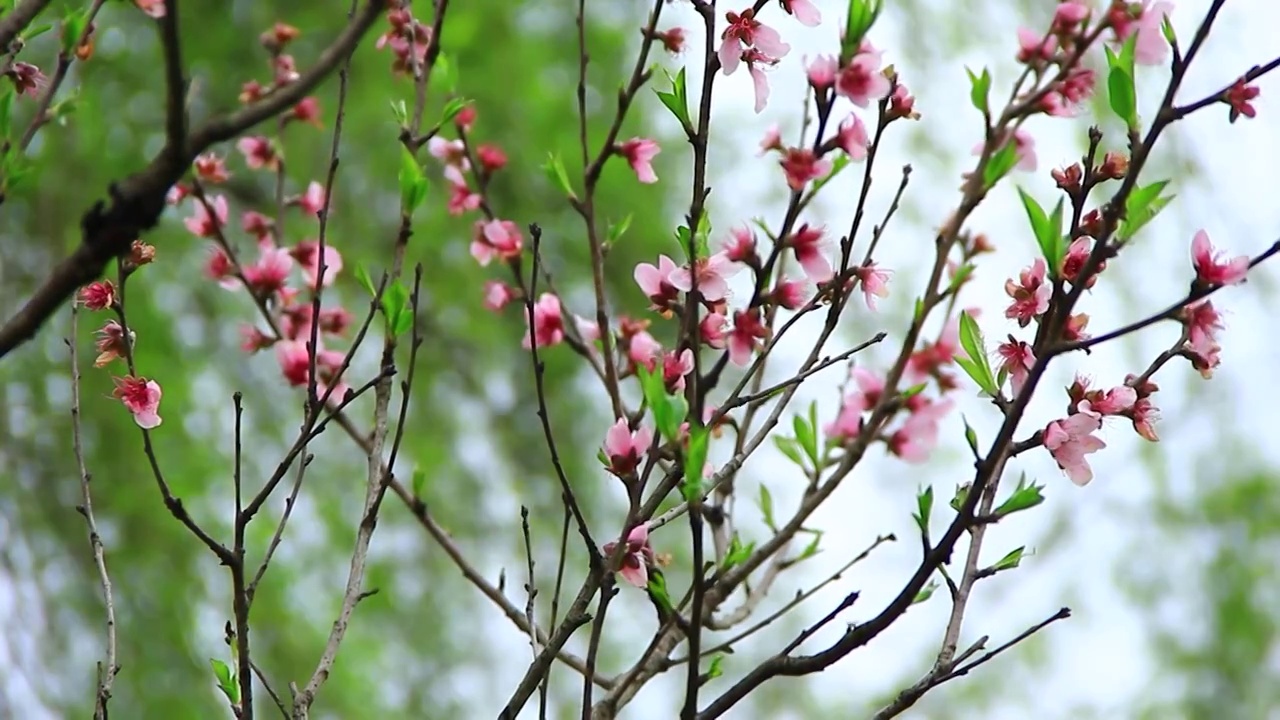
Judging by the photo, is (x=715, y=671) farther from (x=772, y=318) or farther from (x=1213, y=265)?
(x=1213, y=265)

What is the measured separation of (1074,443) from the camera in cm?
68

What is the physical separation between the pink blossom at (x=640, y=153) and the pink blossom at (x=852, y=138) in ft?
0.76

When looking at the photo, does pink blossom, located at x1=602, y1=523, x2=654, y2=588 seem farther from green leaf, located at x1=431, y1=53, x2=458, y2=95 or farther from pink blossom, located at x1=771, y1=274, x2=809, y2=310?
green leaf, located at x1=431, y1=53, x2=458, y2=95

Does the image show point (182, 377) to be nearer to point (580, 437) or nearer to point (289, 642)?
point (289, 642)

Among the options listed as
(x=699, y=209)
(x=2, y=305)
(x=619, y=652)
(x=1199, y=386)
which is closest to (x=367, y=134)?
(x=2, y=305)

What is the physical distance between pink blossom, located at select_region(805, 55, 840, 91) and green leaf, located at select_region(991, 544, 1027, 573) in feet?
0.90

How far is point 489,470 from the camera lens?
2367 mm

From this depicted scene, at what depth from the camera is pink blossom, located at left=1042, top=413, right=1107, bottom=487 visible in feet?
2.19

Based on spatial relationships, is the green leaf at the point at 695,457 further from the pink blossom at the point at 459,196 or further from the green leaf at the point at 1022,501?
the pink blossom at the point at 459,196

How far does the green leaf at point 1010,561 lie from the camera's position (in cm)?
69

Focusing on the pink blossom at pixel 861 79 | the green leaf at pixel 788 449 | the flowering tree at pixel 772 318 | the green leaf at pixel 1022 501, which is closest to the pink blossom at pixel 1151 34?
the flowering tree at pixel 772 318

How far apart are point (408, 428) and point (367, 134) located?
51cm

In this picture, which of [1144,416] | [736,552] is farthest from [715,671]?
[1144,416]

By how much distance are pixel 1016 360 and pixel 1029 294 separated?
4 centimetres
